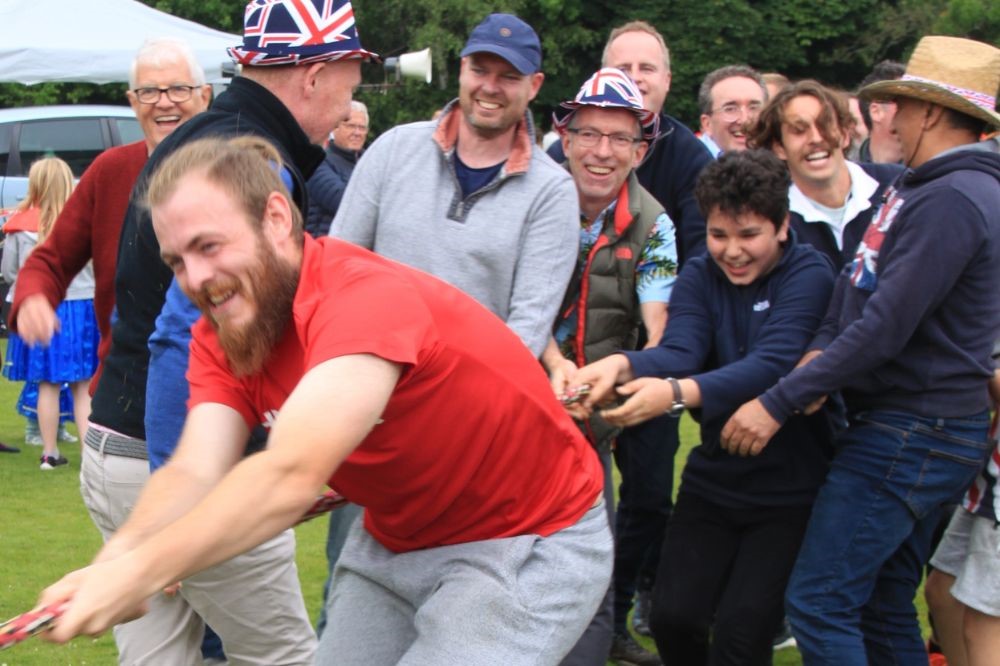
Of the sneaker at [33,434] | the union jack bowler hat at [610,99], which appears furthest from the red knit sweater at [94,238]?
the sneaker at [33,434]

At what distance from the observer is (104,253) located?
14.8 ft

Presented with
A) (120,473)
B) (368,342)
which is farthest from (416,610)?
(120,473)

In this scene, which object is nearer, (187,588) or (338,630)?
(338,630)

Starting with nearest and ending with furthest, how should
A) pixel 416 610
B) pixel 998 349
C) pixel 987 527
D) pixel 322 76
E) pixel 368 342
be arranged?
pixel 368 342 → pixel 416 610 → pixel 322 76 → pixel 987 527 → pixel 998 349

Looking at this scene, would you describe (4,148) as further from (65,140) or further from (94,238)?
(94,238)

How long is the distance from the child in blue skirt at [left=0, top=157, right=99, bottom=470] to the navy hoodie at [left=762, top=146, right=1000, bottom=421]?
6.13m

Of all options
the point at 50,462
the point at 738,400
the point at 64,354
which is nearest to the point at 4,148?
the point at 64,354

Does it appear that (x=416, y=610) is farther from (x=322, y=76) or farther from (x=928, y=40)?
(x=928, y=40)

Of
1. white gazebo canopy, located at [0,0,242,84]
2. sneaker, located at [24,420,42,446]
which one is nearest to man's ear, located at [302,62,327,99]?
sneaker, located at [24,420,42,446]

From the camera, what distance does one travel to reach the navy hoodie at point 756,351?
421 cm

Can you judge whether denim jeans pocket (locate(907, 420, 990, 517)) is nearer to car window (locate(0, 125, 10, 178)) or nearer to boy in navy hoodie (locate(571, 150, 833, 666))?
boy in navy hoodie (locate(571, 150, 833, 666))

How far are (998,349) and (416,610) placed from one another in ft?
7.97

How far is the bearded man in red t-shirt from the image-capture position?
2.36 meters

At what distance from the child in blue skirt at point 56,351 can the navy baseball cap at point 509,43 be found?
5.44 m
